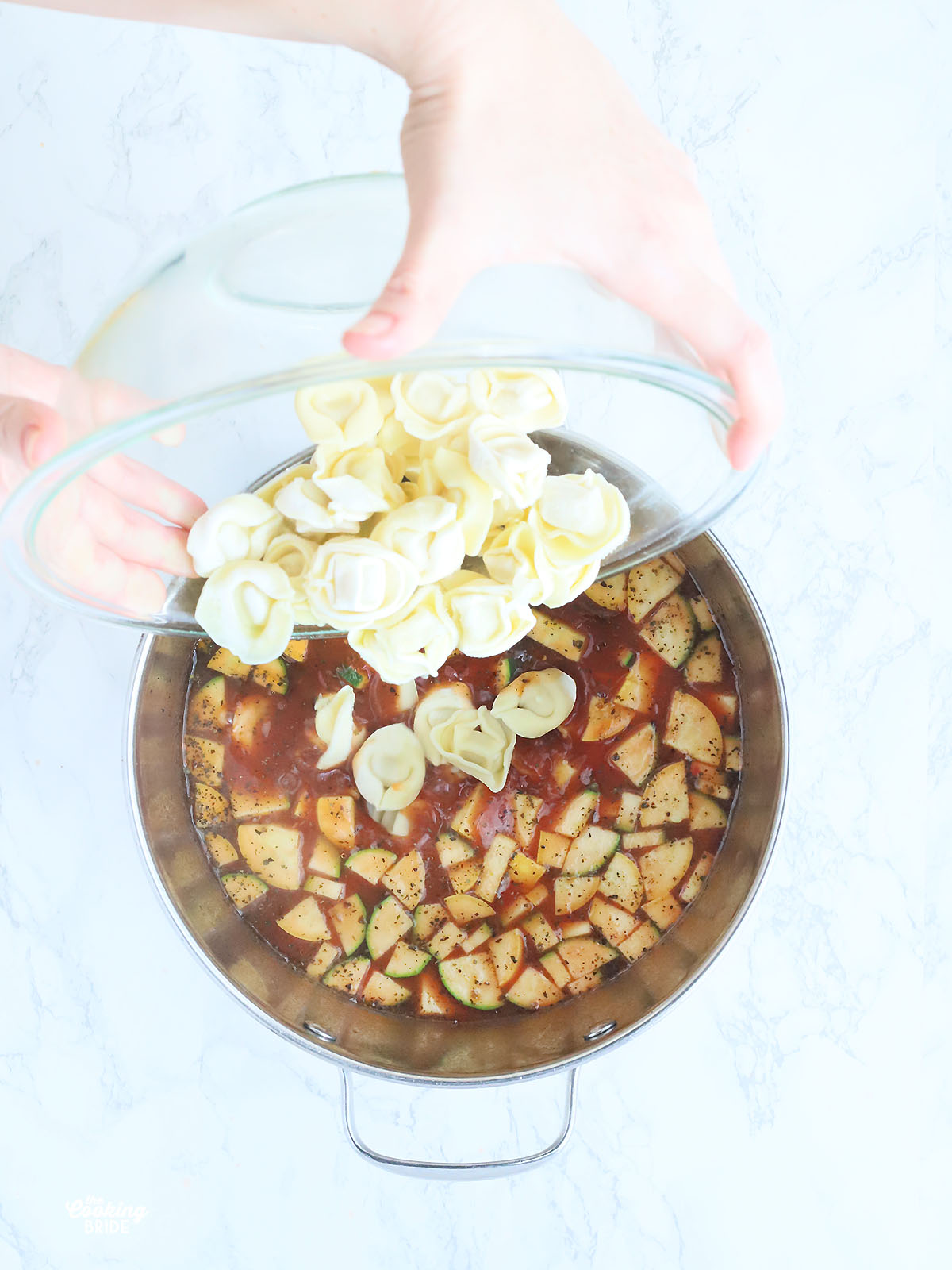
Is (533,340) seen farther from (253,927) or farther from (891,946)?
(891,946)

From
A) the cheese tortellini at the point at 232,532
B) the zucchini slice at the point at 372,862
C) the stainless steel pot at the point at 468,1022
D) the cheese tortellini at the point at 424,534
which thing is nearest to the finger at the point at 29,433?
the cheese tortellini at the point at 232,532

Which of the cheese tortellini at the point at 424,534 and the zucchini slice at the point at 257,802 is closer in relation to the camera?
the cheese tortellini at the point at 424,534

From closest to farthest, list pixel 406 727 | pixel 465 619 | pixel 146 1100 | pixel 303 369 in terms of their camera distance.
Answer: pixel 303 369 → pixel 465 619 → pixel 406 727 → pixel 146 1100

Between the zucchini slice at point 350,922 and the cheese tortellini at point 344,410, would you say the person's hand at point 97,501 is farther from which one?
the zucchini slice at point 350,922

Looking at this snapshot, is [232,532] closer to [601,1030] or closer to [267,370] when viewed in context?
[267,370]

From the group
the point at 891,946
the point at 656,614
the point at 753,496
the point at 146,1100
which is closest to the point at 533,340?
the point at 656,614

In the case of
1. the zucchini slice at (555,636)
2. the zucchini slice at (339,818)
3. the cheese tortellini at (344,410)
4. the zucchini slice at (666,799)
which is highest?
the cheese tortellini at (344,410)
